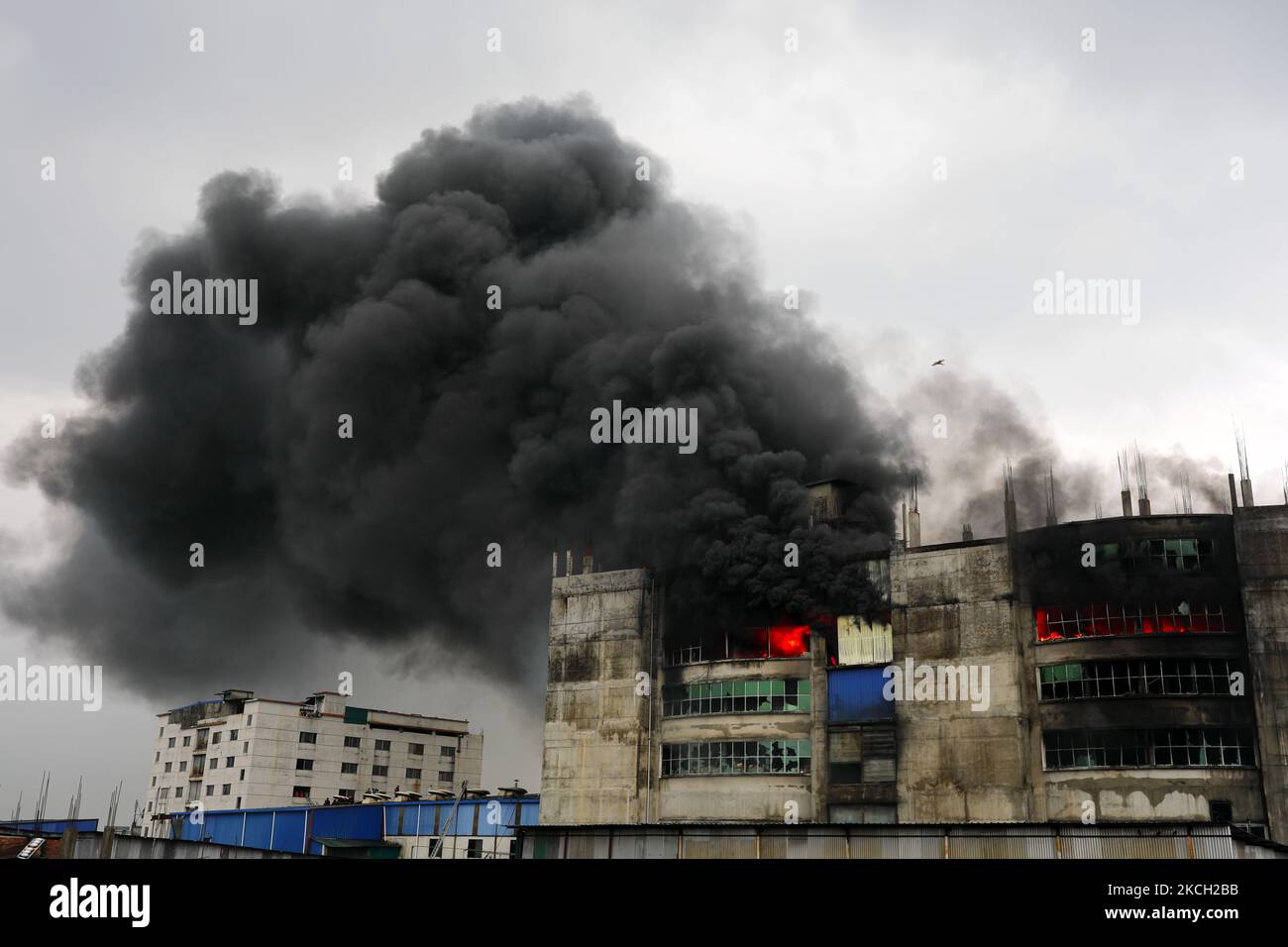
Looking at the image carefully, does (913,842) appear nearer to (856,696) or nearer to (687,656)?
(856,696)

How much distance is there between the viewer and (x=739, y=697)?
5294 centimetres

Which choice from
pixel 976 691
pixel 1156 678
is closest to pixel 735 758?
pixel 976 691

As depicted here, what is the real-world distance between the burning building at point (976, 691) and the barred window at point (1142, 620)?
0.22 ft

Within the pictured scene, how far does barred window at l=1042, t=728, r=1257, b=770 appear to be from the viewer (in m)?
44.3

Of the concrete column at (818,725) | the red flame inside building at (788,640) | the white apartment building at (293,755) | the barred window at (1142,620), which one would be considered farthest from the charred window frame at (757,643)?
the white apartment building at (293,755)

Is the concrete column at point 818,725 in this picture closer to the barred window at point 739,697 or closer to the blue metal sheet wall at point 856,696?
the blue metal sheet wall at point 856,696

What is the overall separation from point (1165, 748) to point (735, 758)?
17.4 m

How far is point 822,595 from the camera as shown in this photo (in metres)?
51.1
